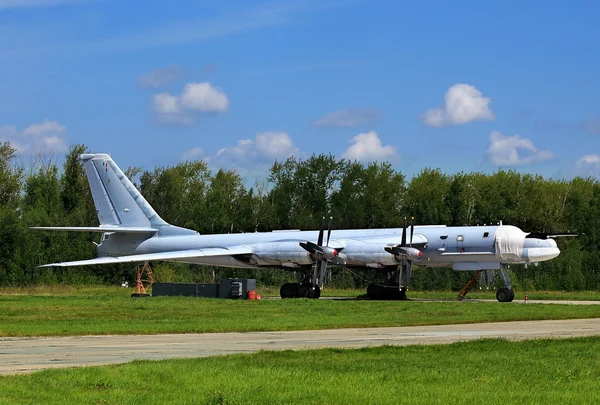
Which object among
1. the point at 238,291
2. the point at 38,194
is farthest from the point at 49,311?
the point at 38,194

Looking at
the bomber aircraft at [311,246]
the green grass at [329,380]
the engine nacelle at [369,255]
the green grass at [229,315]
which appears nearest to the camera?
the green grass at [329,380]

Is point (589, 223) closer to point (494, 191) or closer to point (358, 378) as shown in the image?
point (494, 191)

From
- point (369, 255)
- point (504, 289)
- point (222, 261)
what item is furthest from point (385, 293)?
point (222, 261)

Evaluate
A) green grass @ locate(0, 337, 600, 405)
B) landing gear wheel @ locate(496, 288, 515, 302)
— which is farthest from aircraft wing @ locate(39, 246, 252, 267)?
green grass @ locate(0, 337, 600, 405)

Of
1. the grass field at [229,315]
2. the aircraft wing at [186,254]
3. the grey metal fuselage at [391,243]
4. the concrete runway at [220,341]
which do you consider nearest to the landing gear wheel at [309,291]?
the grey metal fuselage at [391,243]

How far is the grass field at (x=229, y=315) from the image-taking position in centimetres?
2494

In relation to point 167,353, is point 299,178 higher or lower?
higher

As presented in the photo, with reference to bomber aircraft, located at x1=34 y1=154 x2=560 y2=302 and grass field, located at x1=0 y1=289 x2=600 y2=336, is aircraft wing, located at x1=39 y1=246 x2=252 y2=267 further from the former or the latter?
grass field, located at x1=0 y1=289 x2=600 y2=336

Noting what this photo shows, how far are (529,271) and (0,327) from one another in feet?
148

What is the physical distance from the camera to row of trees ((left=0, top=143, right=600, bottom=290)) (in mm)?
66125

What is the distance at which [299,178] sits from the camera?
88125mm

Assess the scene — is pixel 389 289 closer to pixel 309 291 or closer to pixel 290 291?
pixel 309 291

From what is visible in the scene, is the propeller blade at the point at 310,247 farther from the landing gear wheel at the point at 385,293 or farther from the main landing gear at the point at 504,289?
the main landing gear at the point at 504,289

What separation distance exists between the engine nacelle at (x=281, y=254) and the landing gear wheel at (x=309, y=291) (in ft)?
4.25
